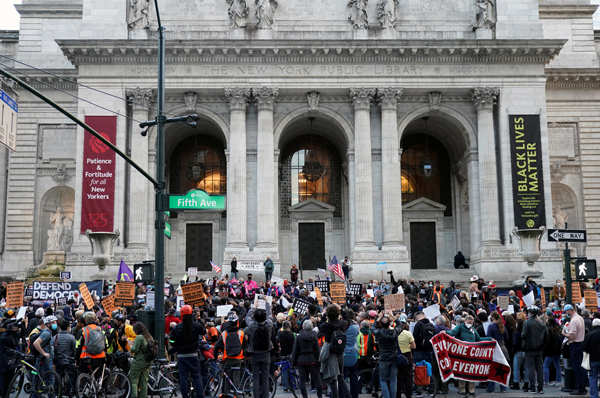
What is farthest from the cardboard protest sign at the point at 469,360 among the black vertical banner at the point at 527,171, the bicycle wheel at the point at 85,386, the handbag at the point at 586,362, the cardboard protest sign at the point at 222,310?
the black vertical banner at the point at 527,171

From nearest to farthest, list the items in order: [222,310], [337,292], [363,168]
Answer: [222,310]
[337,292]
[363,168]

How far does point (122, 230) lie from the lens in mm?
39719

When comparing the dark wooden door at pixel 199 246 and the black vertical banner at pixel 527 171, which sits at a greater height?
the black vertical banner at pixel 527 171

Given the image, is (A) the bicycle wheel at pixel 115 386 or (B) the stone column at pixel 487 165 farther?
(B) the stone column at pixel 487 165

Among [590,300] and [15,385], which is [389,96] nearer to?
Result: [590,300]

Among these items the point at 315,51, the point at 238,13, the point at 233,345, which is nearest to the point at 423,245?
the point at 315,51

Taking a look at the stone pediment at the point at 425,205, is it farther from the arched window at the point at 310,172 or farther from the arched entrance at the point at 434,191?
the arched window at the point at 310,172

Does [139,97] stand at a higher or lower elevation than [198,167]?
higher

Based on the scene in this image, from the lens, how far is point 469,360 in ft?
53.8

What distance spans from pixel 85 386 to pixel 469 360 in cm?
899

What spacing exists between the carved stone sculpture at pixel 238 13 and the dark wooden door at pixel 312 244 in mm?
13597

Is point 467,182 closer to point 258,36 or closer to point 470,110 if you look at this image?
point 470,110

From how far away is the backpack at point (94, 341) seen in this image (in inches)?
609

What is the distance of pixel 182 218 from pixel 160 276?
28.8 m
